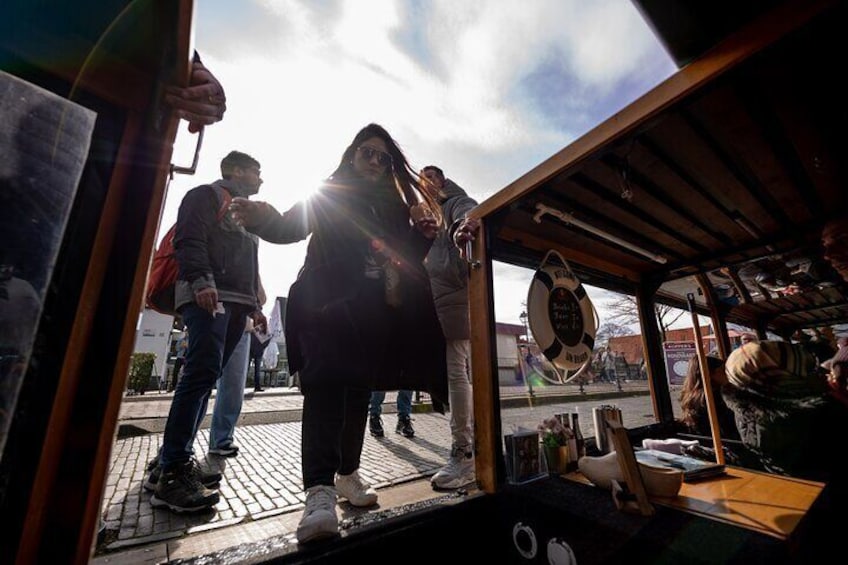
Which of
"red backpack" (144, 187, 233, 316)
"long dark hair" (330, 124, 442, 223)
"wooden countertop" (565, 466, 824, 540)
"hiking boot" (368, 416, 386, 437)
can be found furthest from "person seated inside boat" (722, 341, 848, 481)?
"red backpack" (144, 187, 233, 316)

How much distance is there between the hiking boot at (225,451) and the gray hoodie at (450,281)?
2375 millimetres

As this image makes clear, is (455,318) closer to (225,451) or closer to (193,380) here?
(193,380)

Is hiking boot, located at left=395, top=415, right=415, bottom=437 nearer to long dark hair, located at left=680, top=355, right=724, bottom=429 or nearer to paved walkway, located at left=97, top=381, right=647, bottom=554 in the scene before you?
paved walkway, located at left=97, top=381, right=647, bottom=554

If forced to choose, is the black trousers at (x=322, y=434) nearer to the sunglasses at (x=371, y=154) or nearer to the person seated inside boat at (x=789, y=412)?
the sunglasses at (x=371, y=154)

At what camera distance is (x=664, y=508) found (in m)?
1.63

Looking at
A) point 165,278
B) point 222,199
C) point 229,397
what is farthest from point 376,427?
point 222,199

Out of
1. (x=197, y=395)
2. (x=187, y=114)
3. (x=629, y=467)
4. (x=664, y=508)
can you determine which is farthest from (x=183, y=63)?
(x=664, y=508)

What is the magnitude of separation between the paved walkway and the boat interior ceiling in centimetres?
217

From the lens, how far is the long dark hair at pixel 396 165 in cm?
216

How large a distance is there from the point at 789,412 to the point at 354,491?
316 cm

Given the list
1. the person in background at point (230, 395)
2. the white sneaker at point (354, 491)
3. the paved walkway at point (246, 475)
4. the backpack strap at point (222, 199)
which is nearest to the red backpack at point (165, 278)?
the backpack strap at point (222, 199)

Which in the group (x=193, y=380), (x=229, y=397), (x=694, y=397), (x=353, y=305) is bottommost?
(x=694, y=397)

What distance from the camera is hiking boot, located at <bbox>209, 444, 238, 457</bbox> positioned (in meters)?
3.08

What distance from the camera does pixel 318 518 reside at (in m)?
1.35
